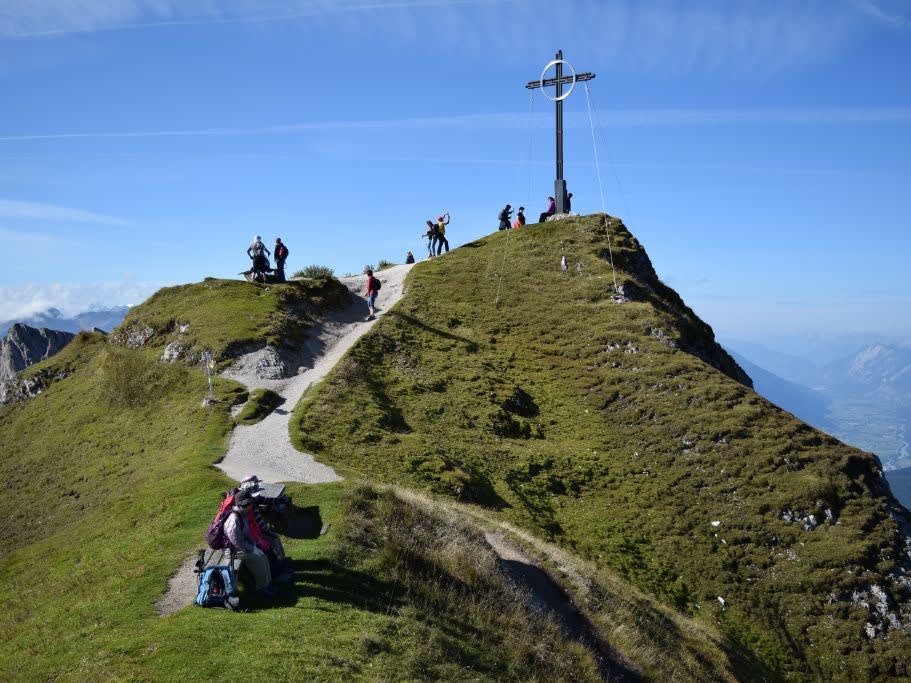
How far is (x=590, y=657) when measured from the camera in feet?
62.2

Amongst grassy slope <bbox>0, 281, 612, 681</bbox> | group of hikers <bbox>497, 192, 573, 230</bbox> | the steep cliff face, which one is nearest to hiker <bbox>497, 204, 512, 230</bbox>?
group of hikers <bbox>497, 192, 573, 230</bbox>

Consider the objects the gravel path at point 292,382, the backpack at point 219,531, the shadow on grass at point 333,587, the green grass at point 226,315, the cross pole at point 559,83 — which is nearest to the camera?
the backpack at point 219,531

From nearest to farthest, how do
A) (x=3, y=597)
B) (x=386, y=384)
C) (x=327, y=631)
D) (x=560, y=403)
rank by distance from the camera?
(x=327, y=631) → (x=3, y=597) → (x=386, y=384) → (x=560, y=403)

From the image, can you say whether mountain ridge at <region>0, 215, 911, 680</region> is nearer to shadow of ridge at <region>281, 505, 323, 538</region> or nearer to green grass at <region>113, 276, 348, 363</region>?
green grass at <region>113, 276, 348, 363</region>

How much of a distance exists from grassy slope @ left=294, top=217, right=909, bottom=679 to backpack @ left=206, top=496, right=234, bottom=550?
1215cm

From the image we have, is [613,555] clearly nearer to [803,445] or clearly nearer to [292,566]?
[803,445]

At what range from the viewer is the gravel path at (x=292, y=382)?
27391 mm

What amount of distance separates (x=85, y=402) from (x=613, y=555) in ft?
108

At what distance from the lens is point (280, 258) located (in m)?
52.2

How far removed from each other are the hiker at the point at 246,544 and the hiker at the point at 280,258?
1504 inches

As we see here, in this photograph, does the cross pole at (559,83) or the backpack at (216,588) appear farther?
the cross pole at (559,83)

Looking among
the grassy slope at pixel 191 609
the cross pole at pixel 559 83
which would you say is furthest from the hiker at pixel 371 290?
the cross pole at pixel 559 83

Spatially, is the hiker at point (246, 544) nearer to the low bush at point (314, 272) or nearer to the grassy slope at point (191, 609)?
the grassy slope at point (191, 609)

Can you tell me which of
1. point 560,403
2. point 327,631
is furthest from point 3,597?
point 560,403
